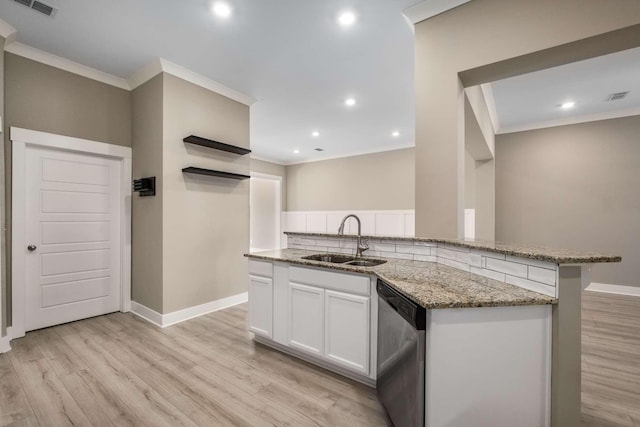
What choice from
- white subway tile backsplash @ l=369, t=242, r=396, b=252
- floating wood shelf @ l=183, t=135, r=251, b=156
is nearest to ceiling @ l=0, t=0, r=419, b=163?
floating wood shelf @ l=183, t=135, r=251, b=156

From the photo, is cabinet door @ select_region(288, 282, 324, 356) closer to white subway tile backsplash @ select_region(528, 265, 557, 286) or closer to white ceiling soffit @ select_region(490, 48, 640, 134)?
white subway tile backsplash @ select_region(528, 265, 557, 286)

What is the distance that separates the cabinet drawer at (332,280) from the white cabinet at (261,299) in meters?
0.31

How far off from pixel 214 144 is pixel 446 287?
119 inches

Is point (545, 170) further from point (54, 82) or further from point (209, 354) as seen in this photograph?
point (54, 82)

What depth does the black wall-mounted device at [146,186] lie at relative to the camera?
124 inches

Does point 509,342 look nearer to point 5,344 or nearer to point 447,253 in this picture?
point 447,253

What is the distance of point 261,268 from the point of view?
100 inches

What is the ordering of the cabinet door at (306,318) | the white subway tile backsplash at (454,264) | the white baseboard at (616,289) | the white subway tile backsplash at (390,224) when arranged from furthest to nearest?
1. the white subway tile backsplash at (390,224)
2. the white baseboard at (616,289)
3. the cabinet door at (306,318)
4. the white subway tile backsplash at (454,264)

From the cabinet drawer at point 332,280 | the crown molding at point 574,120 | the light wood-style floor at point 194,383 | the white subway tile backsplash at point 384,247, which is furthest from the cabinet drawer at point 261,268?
the crown molding at point 574,120

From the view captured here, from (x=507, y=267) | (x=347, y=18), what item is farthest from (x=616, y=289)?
(x=347, y=18)

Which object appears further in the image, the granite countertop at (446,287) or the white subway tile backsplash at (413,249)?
the white subway tile backsplash at (413,249)

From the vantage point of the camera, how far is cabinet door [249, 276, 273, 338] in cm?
248

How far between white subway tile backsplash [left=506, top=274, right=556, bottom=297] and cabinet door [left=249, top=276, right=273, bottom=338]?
179 centimetres

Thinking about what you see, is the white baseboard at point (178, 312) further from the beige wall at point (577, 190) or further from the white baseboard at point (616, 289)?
the white baseboard at point (616, 289)
